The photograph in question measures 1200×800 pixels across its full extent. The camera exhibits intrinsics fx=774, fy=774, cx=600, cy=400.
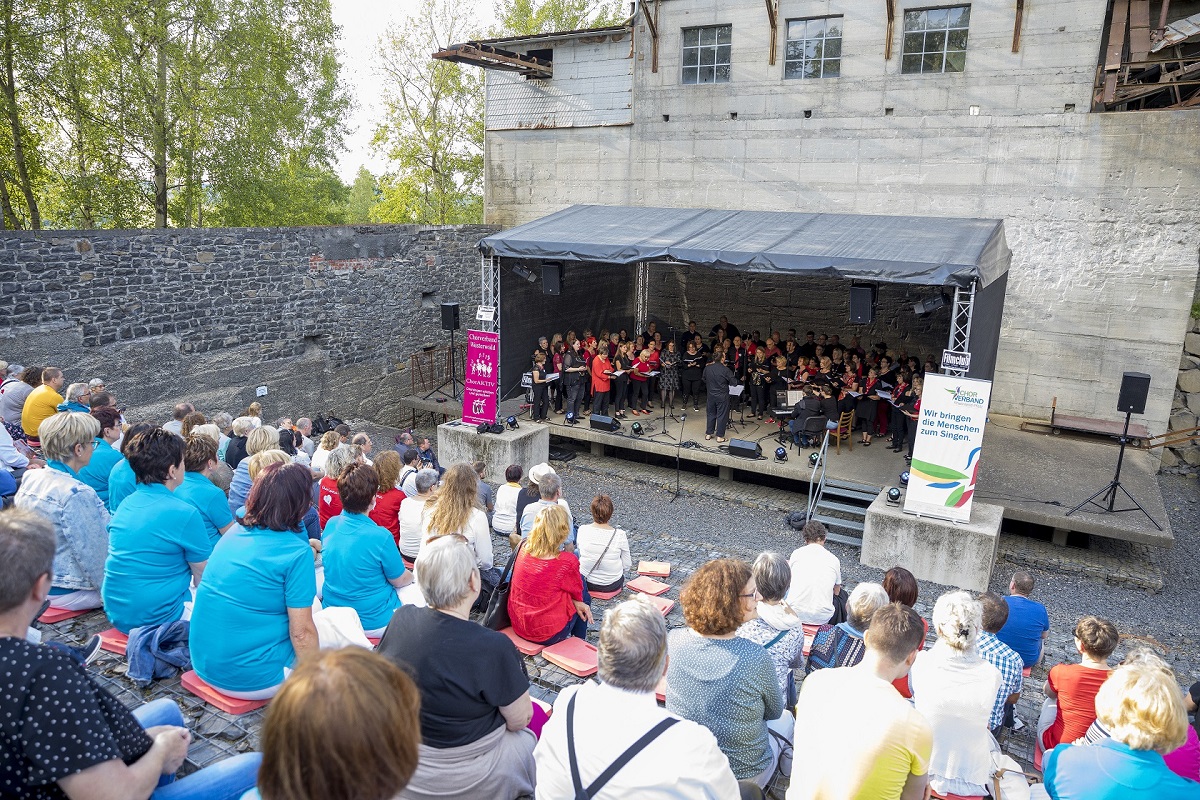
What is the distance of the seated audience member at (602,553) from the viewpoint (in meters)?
5.74

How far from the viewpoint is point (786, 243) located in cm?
992

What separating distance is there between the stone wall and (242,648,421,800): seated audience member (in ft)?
→ 29.5

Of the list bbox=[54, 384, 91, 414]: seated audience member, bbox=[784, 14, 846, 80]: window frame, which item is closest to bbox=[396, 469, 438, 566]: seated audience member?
bbox=[54, 384, 91, 414]: seated audience member

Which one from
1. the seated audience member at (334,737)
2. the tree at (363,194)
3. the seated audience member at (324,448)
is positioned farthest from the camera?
the tree at (363,194)

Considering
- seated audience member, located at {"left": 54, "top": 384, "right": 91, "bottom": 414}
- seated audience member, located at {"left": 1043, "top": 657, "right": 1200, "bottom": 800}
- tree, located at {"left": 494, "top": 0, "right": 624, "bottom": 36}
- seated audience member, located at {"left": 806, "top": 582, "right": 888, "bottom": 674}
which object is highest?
tree, located at {"left": 494, "top": 0, "right": 624, "bottom": 36}

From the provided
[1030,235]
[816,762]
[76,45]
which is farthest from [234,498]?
[1030,235]

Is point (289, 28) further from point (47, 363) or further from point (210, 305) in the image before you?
point (47, 363)

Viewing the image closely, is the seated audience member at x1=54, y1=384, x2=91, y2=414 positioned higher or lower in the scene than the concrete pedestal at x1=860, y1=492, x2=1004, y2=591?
higher

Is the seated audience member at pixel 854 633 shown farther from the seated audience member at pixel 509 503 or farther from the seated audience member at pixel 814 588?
the seated audience member at pixel 509 503

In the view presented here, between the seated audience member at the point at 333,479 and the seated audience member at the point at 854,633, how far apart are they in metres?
3.49

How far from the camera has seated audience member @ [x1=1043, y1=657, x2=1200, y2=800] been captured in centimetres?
259

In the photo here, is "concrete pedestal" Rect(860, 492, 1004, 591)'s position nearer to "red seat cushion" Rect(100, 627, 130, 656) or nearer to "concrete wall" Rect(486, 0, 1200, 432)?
"concrete wall" Rect(486, 0, 1200, 432)

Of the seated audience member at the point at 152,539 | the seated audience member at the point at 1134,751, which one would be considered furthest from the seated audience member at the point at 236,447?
the seated audience member at the point at 1134,751

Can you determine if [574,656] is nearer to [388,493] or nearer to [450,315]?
[388,493]
